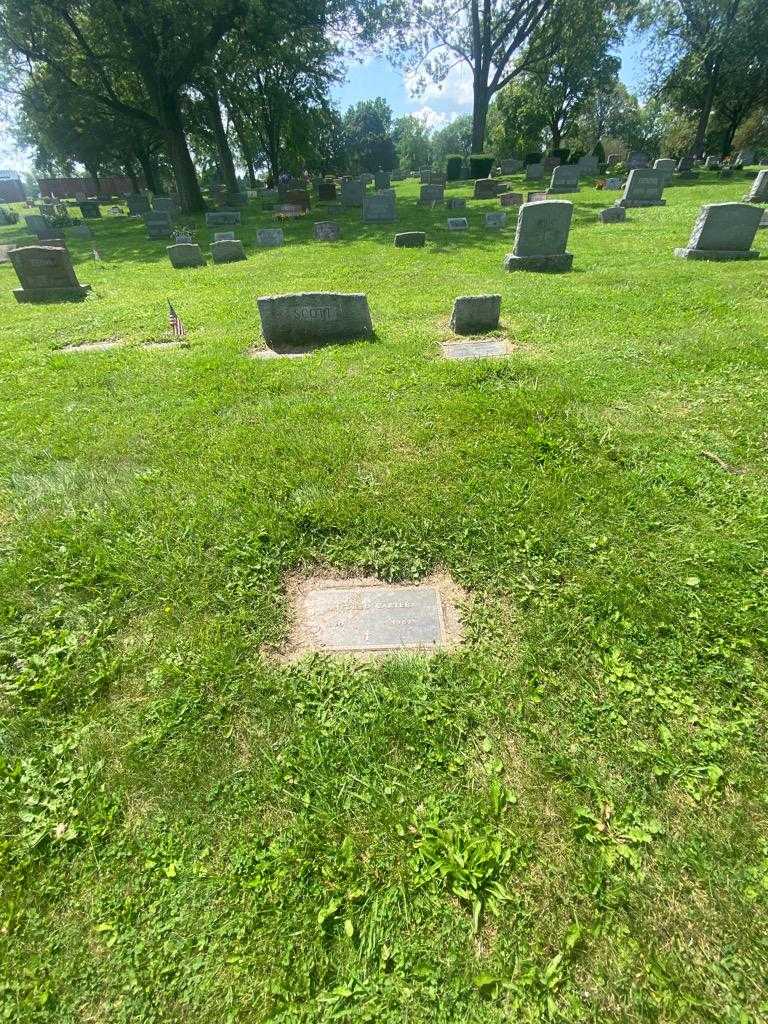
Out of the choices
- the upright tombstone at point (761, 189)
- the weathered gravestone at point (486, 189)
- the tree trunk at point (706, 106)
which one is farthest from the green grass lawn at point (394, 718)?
the tree trunk at point (706, 106)

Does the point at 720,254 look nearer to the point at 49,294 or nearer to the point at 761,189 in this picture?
the point at 761,189

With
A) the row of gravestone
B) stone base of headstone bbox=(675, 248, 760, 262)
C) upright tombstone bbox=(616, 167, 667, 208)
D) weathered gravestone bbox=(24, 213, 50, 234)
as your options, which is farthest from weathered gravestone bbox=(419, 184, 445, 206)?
weathered gravestone bbox=(24, 213, 50, 234)

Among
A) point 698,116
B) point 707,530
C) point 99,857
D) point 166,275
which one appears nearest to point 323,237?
point 166,275

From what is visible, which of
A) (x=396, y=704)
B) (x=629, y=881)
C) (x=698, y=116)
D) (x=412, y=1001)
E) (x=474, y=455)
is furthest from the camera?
(x=698, y=116)

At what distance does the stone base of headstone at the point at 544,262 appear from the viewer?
30.0ft

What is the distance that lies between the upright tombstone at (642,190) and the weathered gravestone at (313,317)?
1541cm

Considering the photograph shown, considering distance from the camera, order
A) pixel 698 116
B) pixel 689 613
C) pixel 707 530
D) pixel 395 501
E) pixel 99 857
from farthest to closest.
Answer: pixel 698 116 → pixel 395 501 → pixel 707 530 → pixel 689 613 → pixel 99 857

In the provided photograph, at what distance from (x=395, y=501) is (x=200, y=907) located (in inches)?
90.9

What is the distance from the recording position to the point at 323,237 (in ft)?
50.8

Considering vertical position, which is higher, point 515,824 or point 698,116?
point 698,116

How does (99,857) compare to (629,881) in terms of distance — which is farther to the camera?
(99,857)

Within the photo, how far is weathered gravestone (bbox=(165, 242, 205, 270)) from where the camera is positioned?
1259 centimetres

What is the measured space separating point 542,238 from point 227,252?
852 cm

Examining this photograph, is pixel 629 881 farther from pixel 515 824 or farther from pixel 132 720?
pixel 132 720
